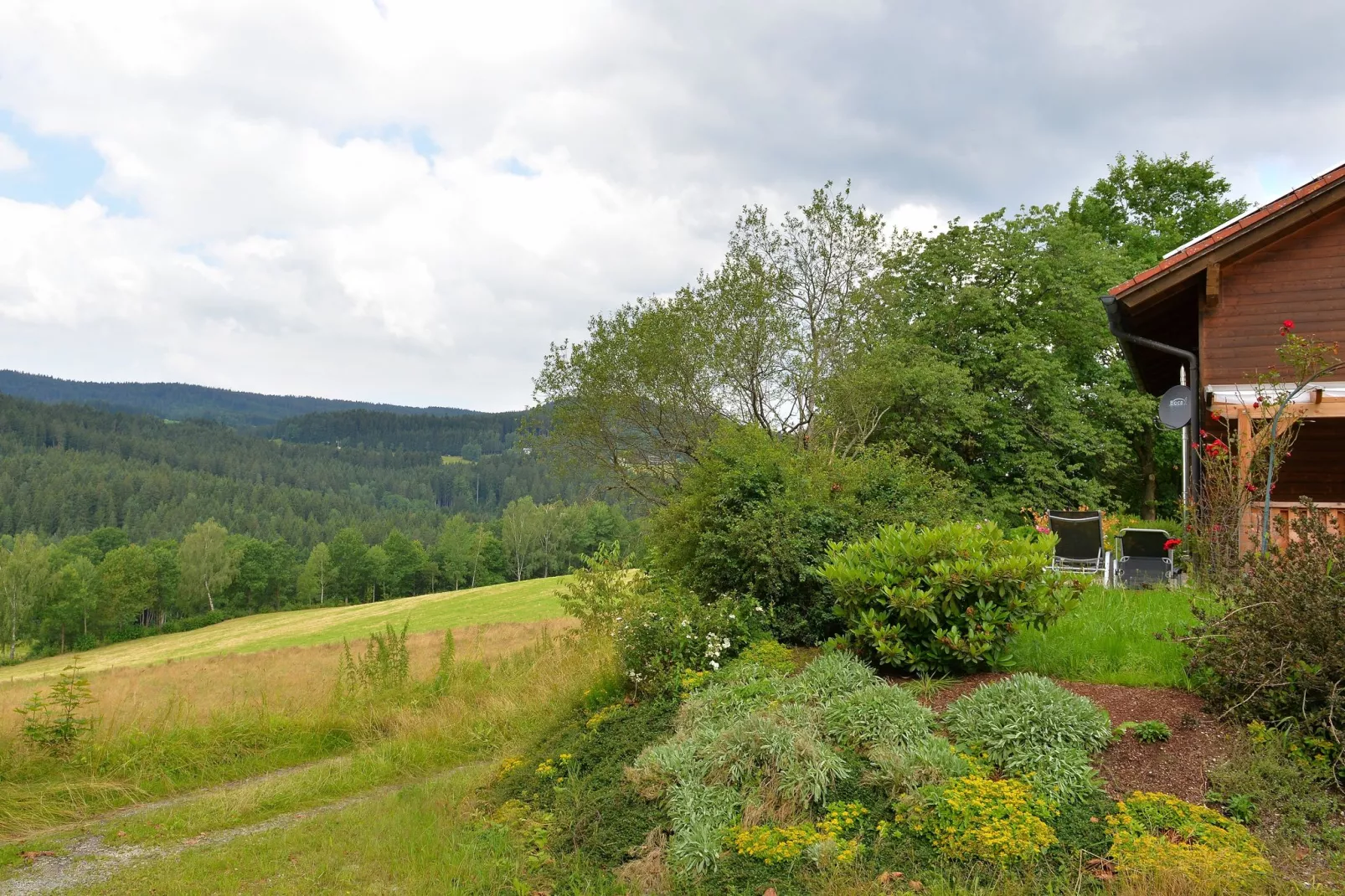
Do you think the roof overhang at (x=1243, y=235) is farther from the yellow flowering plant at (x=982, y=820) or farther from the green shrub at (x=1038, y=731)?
the yellow flowering plant at (x=982, y=820)

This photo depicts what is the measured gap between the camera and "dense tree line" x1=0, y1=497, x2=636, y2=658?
7312 centimetres

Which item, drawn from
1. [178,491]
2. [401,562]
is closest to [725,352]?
[401,562]

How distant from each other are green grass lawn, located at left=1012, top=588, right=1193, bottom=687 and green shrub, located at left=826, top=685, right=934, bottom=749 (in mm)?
1457

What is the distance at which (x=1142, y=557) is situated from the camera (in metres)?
11.4

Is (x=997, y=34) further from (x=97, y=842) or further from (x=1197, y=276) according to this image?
(x=97, y=842)

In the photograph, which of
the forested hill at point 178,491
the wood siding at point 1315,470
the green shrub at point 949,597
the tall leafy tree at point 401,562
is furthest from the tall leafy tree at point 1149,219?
the tall leafy tree at point 401,562

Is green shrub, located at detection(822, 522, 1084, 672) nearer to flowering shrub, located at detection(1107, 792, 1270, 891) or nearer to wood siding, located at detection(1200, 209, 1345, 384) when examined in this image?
flowering shrub, located at detection(1107, 792, 1270, 891)

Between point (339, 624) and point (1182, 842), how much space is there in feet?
173

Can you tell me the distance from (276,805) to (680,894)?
4.14m

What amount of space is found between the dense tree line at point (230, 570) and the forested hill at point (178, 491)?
44.5 ft

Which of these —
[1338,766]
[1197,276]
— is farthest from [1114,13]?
[1338,766]

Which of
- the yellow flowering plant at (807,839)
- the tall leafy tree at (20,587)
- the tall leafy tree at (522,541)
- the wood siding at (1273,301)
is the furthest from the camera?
the tall leafy tree at (522,541)

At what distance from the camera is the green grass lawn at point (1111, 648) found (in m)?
5.52

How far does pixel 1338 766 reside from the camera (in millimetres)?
4051
